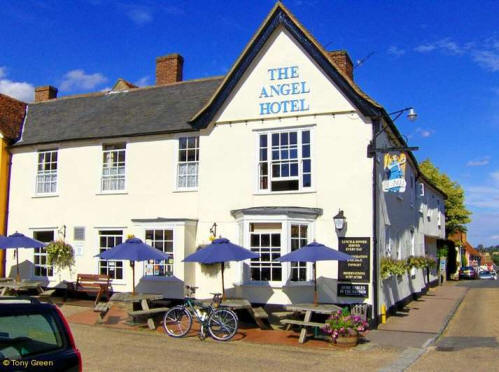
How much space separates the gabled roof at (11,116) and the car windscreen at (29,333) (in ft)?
59.0

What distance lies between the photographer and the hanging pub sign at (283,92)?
16531mm

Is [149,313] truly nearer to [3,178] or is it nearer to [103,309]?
[103,309]

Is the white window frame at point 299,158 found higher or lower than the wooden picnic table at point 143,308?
higher

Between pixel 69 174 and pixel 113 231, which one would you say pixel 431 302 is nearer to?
pixel 113 231

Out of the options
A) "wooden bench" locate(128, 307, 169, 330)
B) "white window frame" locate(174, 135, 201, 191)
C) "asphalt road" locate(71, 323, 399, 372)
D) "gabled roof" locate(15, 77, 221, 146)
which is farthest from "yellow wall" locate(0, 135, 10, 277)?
"asphalt road" locate(71, 323, 399, 372)

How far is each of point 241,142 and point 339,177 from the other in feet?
11.4

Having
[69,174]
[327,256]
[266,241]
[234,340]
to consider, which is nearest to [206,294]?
[266,241]

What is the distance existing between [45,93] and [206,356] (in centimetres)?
1809

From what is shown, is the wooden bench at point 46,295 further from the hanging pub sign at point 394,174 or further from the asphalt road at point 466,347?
the asphalt road at point 466,347

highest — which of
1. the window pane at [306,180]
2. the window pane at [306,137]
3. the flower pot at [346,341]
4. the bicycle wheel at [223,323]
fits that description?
the window pane at [306,137]

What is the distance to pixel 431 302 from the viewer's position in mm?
22641

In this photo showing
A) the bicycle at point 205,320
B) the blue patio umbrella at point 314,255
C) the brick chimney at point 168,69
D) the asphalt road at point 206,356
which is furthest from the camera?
the brick chimney at point 168,69

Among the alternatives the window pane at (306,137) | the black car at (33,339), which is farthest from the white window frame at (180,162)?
the black car at (33,339)

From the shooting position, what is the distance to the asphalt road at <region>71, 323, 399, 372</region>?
10.1 m
